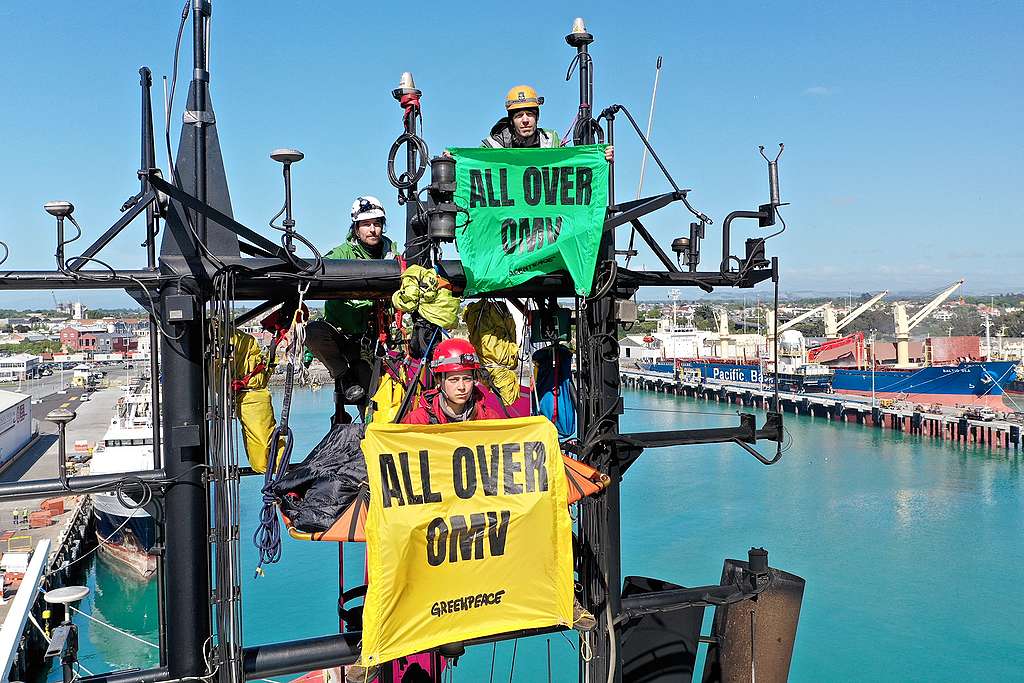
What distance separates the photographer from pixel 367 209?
5.29m

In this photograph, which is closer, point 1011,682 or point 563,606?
point 563,606

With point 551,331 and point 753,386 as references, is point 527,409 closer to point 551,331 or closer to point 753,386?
point 551,331

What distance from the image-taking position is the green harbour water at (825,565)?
2450cm

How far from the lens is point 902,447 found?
54.2 meters

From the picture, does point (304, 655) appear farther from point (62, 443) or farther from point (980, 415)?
point (980, 415)

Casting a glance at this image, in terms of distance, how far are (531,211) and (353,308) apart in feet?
4.66

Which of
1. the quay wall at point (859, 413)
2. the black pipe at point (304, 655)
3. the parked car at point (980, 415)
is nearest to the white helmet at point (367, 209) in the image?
the black pipe at point (304, 655)

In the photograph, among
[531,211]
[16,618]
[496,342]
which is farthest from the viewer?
[16,618]

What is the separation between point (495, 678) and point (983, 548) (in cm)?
2126

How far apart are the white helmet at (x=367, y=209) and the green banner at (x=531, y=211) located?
675mm

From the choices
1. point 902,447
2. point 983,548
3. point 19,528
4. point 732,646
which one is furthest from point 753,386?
A: point 732,646

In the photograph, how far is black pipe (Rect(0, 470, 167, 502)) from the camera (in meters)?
4.06

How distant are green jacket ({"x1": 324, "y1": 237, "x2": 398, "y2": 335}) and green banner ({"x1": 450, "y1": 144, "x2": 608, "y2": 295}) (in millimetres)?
A: 816

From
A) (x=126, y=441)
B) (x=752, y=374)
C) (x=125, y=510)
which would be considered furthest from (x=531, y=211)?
(x=752, y=374)
